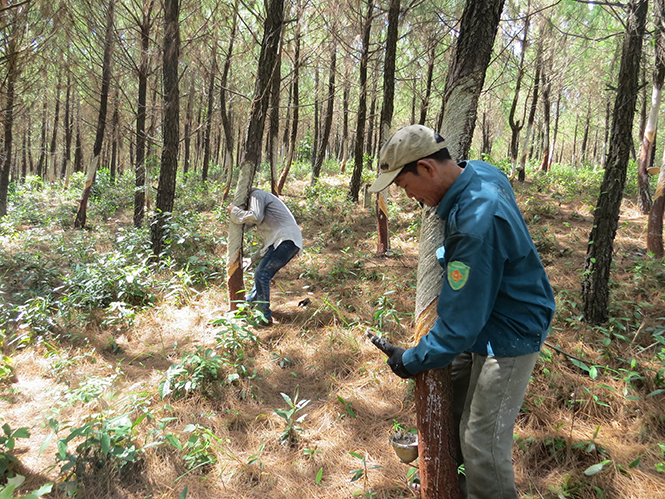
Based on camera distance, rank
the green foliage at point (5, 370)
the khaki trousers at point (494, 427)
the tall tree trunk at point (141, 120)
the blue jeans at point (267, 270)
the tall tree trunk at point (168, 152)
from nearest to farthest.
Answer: the khaki trousers at point (494, 427) < the green foliage at point (5, 370) < the blue jeans at point (267, 270) < the tall tree trunk at point (168, 152) < the tall tree trunk at point (141, 120)

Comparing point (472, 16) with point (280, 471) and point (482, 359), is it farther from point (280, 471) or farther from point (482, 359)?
point (280, 471)

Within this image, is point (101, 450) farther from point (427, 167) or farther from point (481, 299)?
point (427, 167)

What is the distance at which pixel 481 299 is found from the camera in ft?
4.78

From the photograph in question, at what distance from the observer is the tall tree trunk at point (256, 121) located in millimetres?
4371

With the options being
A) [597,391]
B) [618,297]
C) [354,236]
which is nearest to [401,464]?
[597,391]

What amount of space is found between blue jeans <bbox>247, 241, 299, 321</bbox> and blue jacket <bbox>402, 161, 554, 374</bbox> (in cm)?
296

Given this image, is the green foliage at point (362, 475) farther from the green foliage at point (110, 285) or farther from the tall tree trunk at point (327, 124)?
the tall tree trunk at point (327, 124)

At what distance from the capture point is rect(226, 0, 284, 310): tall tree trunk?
4371 millimetres

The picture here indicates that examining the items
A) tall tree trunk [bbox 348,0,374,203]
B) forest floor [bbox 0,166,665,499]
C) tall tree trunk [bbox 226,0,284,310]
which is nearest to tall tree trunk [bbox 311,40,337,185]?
tall tree trunk [bbox 348,0,374,203]

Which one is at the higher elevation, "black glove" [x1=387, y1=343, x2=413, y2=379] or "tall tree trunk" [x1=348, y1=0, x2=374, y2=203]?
"tall tree trunk" [x1=348, y1=0, x2=374, y2=203]

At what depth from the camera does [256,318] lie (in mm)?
4109

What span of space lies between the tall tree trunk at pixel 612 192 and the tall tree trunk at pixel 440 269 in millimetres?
2597

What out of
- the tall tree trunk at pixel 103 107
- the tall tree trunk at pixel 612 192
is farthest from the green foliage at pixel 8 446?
the tall tree trunk at pixel 103 107

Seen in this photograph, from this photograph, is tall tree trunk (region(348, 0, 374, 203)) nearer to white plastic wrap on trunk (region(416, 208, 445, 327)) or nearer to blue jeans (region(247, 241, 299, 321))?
blue jeans (region(247, 241, 299, 321))
